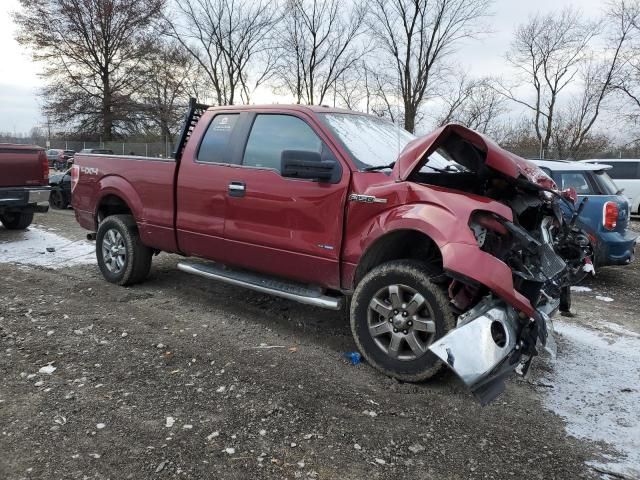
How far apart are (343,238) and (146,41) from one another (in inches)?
1629

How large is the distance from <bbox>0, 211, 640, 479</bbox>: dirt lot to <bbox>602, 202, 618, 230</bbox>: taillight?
199cm

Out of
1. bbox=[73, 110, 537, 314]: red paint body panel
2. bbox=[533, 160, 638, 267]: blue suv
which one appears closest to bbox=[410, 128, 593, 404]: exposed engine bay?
bbox=[73, 110, 537, 314]: red paint body panel

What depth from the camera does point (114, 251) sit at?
584 centimetres

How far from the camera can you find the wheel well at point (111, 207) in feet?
19.4

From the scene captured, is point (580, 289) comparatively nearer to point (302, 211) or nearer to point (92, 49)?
point (302, 211)

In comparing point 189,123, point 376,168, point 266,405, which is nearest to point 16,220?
point 189,123

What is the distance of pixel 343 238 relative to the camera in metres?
3.90

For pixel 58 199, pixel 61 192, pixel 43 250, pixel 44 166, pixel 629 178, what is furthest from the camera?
pixel 629 178

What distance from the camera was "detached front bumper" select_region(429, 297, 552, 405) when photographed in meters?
2.87

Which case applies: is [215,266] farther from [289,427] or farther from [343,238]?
[289,427]

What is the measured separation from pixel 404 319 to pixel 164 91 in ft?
134

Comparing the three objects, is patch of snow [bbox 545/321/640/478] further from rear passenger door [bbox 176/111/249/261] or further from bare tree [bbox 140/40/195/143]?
bare tree [bbox 140/40/195/143]

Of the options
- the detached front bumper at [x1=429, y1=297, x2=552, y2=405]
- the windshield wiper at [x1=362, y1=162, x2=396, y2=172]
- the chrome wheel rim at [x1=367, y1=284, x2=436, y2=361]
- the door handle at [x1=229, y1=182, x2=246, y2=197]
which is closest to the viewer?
the detached front bumper at [x1=429, y1=297, x2=552, y2=405]

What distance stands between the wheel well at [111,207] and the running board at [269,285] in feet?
4.54
